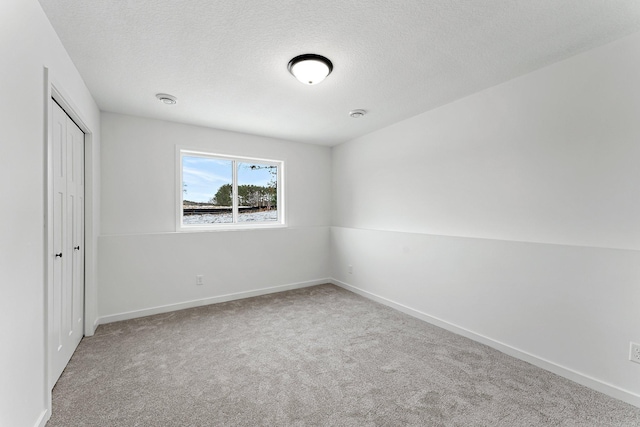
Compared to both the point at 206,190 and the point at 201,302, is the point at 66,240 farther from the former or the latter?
the point at 206,190

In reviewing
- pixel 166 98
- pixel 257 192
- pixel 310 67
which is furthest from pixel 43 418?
pixel 257 192

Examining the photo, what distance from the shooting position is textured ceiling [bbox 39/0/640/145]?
65.9 inches

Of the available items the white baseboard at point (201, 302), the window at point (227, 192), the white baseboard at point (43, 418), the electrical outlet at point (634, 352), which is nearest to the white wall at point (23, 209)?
the white baseboard at point (43, 418)

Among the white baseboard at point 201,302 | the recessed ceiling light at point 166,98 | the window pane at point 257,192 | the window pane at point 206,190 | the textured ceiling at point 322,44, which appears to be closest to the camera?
the textured ceiling at point 322,44

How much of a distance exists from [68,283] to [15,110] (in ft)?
5.42

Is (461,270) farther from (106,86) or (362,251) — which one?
(106,86)

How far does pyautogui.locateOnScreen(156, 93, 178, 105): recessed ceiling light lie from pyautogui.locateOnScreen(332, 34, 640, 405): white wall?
2.74m

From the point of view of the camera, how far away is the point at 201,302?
372 centimetres

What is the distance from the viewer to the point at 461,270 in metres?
2.87

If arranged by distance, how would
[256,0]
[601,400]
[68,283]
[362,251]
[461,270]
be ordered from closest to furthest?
[256,0], [601,400], [68,283], [461,270], [362,251]

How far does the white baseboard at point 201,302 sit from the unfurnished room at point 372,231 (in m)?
0.05

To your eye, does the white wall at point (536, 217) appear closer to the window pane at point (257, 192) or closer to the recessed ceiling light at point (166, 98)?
the window pane at point (257, 192)

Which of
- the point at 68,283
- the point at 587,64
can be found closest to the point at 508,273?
the point at 587,64

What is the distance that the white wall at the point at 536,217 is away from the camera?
6.36ft
